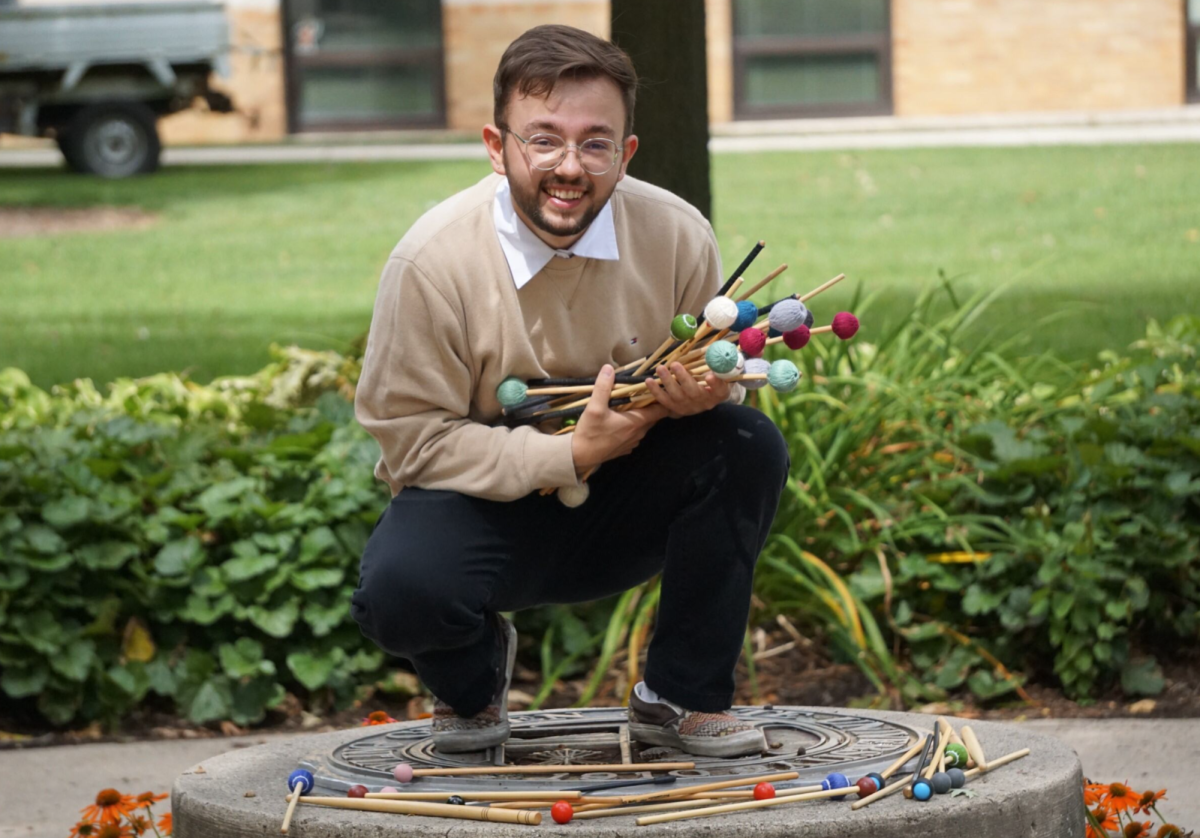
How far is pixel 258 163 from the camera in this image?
51.2 ft

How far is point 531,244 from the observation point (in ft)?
8.87

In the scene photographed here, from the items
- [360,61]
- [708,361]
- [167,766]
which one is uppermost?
[360,61]

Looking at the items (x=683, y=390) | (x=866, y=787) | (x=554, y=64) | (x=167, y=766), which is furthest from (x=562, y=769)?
(x=167, y=766)

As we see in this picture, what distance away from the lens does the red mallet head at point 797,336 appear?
8.33 feet

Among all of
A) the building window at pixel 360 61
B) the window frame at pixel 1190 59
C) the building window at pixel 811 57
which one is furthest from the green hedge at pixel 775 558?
the building window at pixel 360 61

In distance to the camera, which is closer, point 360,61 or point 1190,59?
point 1190,59

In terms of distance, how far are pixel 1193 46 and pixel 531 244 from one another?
54.9ft

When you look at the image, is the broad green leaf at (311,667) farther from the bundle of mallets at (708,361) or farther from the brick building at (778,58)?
the brick building at (778,58)

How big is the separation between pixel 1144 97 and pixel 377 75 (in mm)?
8279

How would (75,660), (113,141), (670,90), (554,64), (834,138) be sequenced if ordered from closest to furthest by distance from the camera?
1. (554,64)
2. (75,660)
3. (670,90)
4. (113,141)
5. (834,138)

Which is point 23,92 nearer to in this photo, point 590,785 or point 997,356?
point 997,356

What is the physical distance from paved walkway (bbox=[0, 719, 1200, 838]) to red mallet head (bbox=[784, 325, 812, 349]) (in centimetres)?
129

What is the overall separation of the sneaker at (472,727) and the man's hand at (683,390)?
617 millimetres

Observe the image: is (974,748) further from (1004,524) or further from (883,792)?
(1004,524)
